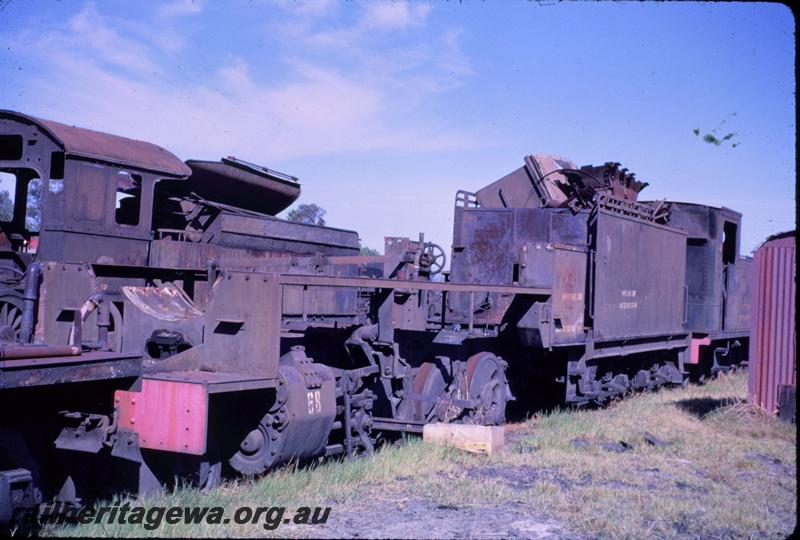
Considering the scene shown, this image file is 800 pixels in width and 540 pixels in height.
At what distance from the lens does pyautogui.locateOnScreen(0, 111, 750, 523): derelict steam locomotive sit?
5.36 m

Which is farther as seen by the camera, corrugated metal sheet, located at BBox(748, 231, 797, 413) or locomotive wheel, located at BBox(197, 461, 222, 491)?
corrugated metal sheet, located at BBox(748, 231, 797, 413)

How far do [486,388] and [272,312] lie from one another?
4.32m

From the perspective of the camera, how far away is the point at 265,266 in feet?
32.6

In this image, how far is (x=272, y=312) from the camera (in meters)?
5.90

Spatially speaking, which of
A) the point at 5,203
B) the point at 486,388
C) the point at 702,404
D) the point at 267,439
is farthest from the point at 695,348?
the point at 5,203

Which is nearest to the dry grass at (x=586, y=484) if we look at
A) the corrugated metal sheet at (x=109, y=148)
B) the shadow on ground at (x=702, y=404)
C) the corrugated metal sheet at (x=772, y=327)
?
the corrugated metal sheet at (x=772, y=327)

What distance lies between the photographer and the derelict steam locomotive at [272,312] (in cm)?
536

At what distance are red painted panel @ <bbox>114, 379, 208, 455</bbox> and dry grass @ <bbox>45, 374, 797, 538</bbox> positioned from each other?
15.4 inches

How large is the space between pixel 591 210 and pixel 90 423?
8018 millimetres

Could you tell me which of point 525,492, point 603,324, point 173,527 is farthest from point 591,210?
point 173,527

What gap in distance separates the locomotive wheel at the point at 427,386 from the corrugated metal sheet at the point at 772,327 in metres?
4.98

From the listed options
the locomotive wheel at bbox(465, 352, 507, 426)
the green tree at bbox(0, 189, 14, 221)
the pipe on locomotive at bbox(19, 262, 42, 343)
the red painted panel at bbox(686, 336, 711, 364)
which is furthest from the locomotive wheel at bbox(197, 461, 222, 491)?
the green tree at bbox(0, 189, 14, 221)

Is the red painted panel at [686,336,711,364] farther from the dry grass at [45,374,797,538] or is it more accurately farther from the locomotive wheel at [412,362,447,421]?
the locomotive wheel at [412,362,447,421]

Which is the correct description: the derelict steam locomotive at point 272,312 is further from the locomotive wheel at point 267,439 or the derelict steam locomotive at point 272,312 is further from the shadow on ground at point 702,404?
the shadow on ground at point 702,404
